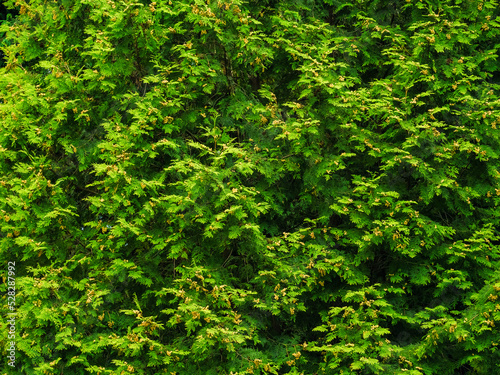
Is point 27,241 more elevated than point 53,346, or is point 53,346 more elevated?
point 27,241

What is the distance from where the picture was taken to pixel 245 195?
20.7 feet

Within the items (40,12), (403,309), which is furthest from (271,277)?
(40,12)

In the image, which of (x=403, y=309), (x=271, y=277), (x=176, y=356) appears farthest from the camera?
(x=403, y=309)

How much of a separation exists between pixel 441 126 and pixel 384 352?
9.67ft

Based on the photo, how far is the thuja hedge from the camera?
20.6ft

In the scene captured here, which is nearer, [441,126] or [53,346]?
[53,346]

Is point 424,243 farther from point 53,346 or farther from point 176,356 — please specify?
Result: point 53,346

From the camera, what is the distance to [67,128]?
712 cm

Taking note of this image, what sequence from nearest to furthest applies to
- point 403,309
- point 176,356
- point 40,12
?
point 176,356 → point 403,309 → point 40,12

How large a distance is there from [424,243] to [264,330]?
2351 millimetres

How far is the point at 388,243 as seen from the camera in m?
7.01

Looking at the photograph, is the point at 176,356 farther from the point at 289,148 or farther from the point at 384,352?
the point at 289,148

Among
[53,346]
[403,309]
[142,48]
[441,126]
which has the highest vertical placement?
[142,48]

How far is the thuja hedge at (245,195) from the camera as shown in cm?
629
